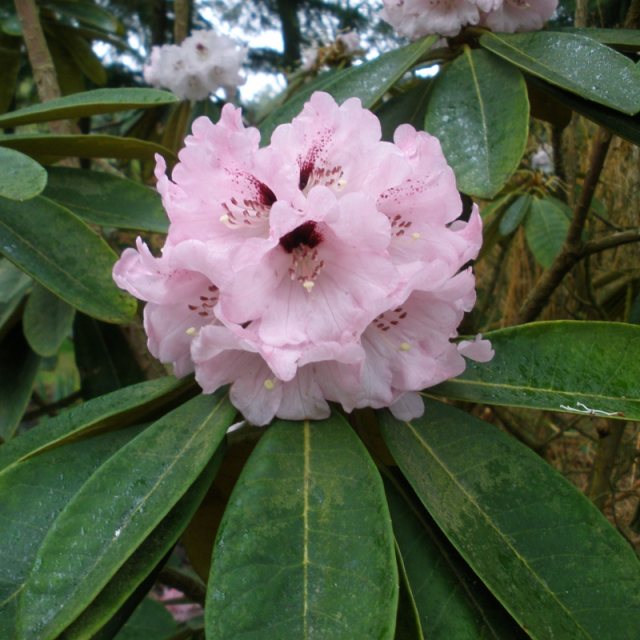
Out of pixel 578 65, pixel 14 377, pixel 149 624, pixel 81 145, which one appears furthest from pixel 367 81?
pixel 149 624

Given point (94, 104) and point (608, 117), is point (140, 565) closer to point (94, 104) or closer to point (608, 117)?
point (94, 104)

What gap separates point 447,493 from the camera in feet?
2.17

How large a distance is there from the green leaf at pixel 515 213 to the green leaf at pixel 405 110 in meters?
0.64

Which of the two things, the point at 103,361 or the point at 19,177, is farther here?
the point at 103,361

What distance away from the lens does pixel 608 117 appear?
904 mm

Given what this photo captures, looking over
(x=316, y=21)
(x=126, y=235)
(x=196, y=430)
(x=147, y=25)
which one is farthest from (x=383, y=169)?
(x=316, y=21)

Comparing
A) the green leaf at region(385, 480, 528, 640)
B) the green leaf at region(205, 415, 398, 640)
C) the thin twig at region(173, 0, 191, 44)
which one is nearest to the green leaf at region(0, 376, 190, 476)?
the green leaf at region(205, 415, 398, 640)

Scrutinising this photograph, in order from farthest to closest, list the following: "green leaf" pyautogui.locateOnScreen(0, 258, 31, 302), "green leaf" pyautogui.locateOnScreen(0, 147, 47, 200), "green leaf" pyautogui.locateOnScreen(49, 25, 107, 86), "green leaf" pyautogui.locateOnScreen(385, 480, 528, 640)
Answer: "green leaf" pyautogui.locateOnScreen(49, 25, 107, 86) < "green leaf" pyautogui.locateOnScreen(0, 258, 31, 302) < "green leaf" pyautogui.locateOnScreen(0, 147, 47, 200) < "green leaf" pyautogui.locateOnScreen(385, 480, 528, 640)

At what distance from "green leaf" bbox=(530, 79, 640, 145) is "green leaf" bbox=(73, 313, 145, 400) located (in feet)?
2.74

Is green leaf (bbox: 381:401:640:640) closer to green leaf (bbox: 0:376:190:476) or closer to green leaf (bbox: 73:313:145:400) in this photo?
green leaf (bbox: 0:376:190:476)

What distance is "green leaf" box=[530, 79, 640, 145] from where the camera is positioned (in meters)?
0.88

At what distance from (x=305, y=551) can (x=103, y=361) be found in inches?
34.5

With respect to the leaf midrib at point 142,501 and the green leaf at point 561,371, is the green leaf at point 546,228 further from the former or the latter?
the leaf midrib at point 142,501

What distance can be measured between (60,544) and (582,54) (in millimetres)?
780
